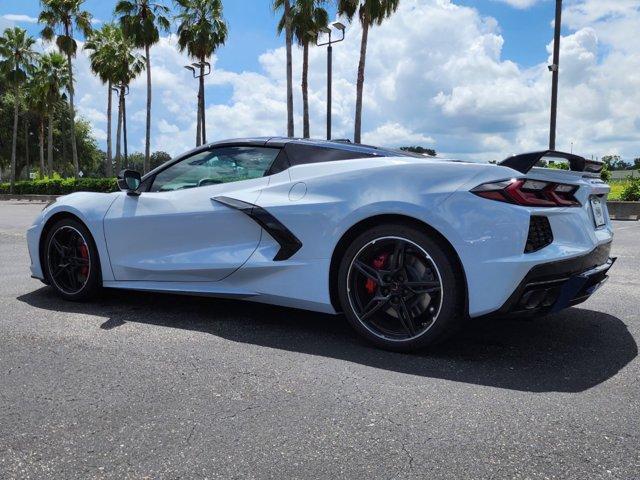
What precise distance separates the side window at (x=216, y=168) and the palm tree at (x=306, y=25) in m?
25.9

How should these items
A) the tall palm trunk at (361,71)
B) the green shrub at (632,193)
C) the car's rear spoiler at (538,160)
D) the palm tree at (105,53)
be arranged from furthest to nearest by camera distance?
1. the palm tree at (105,53)
2. the tall palm trunk at (361,71)
3. the green shrub at (632,193)
4. the car's rear spoiler at (538,160)

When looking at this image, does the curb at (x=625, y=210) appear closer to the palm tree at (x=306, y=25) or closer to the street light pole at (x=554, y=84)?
the street light pole at (x=554, y=84)

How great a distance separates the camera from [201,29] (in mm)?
34312

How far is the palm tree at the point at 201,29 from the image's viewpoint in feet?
112

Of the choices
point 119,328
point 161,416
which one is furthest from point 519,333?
point 119,328

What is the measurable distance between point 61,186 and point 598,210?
128 ft

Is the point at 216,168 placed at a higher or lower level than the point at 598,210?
higher

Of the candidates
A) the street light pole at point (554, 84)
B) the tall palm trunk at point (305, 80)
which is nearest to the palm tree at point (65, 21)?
the tall palm trunk at point (305, 80)

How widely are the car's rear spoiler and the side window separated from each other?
154cm

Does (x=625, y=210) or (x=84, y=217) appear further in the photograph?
(x=625, y=210)

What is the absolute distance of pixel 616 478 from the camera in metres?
1.98

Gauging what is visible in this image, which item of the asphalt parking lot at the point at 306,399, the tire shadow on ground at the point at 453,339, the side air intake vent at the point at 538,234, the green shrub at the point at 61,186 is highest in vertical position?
the green shrub at the point at 61,186

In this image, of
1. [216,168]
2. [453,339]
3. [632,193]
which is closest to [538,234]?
[453,339]

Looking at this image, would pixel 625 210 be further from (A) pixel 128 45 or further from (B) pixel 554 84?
(A) pixel 128 45
